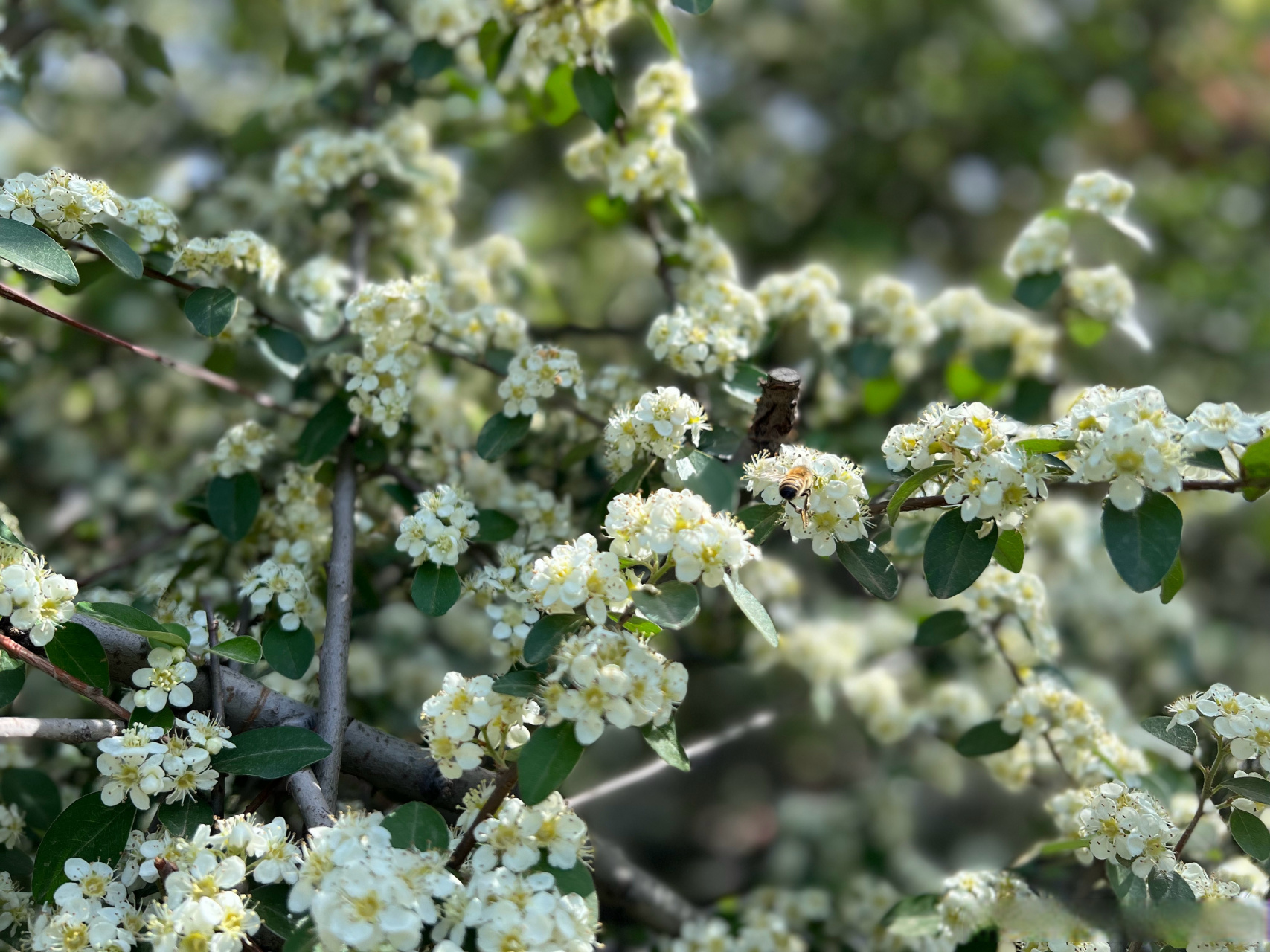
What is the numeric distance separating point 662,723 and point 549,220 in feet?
11.2

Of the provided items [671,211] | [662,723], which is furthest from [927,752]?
[662,723]

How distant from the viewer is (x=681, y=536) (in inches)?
44.3

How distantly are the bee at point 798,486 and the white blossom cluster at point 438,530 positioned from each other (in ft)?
1.64

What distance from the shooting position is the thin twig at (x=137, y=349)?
4.57ft

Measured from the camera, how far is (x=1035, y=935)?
1192 mm

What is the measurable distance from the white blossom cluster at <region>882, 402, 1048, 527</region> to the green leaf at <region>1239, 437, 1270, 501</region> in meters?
0.22

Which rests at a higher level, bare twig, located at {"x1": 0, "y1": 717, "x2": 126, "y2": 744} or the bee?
A: the bee

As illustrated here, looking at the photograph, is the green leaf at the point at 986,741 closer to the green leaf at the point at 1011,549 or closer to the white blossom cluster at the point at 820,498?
the green leaf at the point at 1011,549

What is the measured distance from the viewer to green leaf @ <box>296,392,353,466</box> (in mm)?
1670

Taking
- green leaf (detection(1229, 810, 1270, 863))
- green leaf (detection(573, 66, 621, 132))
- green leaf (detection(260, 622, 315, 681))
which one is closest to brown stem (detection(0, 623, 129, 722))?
green leaf (detection(260, 622, 315, 681))

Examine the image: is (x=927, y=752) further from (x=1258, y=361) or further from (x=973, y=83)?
(x=973, y=83)

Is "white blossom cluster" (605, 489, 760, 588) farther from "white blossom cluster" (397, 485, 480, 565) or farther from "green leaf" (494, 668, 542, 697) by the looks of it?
"white blossom cluster" (397, 485, 480, 565)

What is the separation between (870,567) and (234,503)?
1096mm

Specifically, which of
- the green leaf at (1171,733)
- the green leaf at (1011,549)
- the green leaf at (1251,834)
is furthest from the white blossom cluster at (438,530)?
the green leaf at (1251,834)
